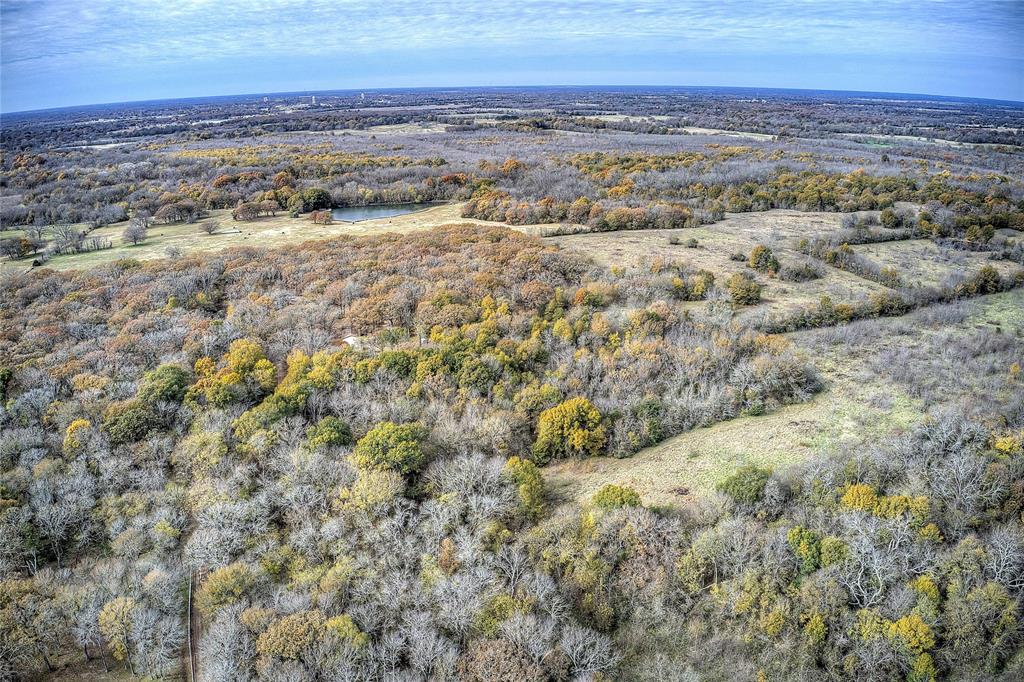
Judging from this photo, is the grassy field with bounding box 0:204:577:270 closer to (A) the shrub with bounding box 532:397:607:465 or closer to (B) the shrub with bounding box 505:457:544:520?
(A) the shrub with bounding box 532:397:607:465

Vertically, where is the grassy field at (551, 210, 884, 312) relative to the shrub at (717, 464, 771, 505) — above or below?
above

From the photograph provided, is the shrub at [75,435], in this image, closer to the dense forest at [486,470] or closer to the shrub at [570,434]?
the dense forest at [486,470]

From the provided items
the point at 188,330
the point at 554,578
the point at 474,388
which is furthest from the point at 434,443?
the point at 188,330

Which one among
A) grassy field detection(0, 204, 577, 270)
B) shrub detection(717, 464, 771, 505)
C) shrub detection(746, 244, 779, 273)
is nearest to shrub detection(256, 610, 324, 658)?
shrub detection(717, 464, 771, 505)

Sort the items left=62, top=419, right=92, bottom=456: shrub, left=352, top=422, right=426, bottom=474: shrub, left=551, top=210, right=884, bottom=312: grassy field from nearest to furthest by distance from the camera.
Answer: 1. left=352, top=422, right=426, bottom=474: shrub
2. left=62, top=419, right=92, bottom=456: shrub
3. left=551, top=210, right=884, bottom=312: grassy field

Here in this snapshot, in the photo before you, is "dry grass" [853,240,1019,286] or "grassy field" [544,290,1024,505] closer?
"grassy field" [544,290,1024,505]

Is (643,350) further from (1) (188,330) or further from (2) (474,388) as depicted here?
(1) (188,330)

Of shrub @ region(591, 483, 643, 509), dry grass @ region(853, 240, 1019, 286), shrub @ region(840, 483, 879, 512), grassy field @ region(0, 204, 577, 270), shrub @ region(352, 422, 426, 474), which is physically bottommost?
shrub @ region(591, 483, 643, 509)

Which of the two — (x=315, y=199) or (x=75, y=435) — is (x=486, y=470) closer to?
(x=75, y=435)
